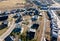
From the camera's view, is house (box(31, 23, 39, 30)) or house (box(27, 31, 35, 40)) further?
house (box(31, 23, 39, 30))

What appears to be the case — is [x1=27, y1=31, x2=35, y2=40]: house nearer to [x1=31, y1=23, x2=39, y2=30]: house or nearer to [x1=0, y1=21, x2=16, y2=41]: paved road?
[x1=31, y1=23, x2=39, y2=30]: house

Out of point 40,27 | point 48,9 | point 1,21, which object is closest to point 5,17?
point 1,21

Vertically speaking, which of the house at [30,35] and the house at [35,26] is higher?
the house at [35,26]

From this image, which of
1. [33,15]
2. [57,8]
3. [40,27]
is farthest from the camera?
[57,8]

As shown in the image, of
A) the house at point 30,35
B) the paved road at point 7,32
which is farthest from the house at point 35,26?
the paved road at point 7,32

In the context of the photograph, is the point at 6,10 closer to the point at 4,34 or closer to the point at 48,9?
the point at 48,9

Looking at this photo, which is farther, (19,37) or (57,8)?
(57,8)

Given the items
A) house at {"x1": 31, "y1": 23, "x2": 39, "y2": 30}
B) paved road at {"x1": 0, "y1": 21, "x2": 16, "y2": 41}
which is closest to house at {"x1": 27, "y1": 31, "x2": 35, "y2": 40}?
house at {"x1": 31, "y1": 23, "x2": 39, "y2": 30}

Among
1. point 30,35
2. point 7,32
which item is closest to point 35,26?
point 30,35

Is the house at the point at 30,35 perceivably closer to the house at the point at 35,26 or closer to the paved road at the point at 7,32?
the house at the point at 35,26

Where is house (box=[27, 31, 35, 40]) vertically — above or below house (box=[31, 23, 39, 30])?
below

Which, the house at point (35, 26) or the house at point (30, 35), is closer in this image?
the house at point (30, 35)
